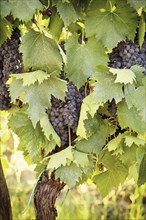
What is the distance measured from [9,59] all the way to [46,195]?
1.52ft

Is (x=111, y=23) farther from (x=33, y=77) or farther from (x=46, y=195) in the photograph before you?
(x=46, y=195)

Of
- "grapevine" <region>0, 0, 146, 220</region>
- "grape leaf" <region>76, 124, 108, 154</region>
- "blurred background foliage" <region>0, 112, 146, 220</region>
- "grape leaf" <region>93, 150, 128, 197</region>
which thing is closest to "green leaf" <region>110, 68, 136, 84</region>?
"grapevine" <region>0, 0, 146, 220</region>

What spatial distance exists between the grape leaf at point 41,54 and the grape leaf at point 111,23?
0.34 ft

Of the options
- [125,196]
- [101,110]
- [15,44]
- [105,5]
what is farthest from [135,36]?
[125,196]

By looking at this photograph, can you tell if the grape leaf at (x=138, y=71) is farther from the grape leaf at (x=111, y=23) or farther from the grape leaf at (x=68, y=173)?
the grape leaf at (x=68, y=173)

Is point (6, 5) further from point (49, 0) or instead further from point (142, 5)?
point (142, 5)

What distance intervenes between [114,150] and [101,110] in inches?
4.6

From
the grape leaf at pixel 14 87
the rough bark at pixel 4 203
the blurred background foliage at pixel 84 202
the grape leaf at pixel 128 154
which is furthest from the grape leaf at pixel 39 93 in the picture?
the blurred background foliage at pixel 84 202

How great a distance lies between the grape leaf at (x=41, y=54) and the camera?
129 centimetres

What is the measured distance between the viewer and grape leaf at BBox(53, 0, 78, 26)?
124 centimetres

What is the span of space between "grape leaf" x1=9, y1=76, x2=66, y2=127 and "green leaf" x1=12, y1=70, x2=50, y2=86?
3cm

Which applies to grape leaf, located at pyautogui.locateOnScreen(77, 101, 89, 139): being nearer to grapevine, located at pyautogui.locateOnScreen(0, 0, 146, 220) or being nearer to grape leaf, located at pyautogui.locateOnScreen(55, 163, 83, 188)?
grapevine, located at pyautogui.locateOnScreen(0, 0, 146, 220)

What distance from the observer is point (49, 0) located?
1286mm

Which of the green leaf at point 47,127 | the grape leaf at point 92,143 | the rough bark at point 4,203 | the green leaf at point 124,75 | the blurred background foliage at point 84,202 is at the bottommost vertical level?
the blurred background foliage at point 84,202
